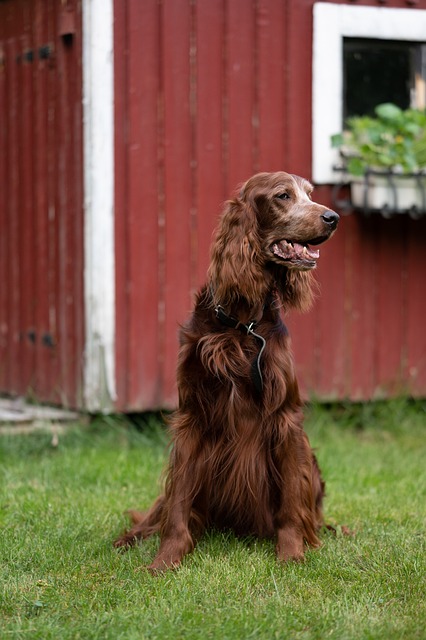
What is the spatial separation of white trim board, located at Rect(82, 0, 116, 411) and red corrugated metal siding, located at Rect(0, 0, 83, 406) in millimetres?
112

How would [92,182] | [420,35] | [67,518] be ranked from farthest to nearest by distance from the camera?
[420,35] < [92,182] < [67,518]

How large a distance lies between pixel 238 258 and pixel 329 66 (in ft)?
10.3

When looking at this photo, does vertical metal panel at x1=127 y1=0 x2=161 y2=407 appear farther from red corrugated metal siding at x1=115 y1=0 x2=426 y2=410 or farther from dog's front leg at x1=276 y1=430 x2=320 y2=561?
dog's front leg at x1=276 y1=430 x2=320 y2=561

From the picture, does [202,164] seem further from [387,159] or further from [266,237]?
[266,237]

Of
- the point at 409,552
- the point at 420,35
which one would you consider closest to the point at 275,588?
the point at 409,552

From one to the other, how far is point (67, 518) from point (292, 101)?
10.8 ft

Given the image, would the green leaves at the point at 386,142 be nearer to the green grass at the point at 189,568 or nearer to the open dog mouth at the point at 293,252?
the green grass at the point at 189,568

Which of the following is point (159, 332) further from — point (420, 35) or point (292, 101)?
point (420, 35)

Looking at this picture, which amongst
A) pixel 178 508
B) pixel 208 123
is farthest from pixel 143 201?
pixel 178 508

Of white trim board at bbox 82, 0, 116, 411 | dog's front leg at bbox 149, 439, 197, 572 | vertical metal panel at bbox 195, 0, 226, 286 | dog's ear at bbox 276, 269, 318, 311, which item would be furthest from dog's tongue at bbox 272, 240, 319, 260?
vertical metal panel at bbox 195, 0, 226, 286

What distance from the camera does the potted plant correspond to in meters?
6.42

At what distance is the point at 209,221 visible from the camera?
6.29 m

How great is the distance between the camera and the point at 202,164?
626cm

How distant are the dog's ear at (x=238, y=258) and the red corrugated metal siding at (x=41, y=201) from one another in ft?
7.76
